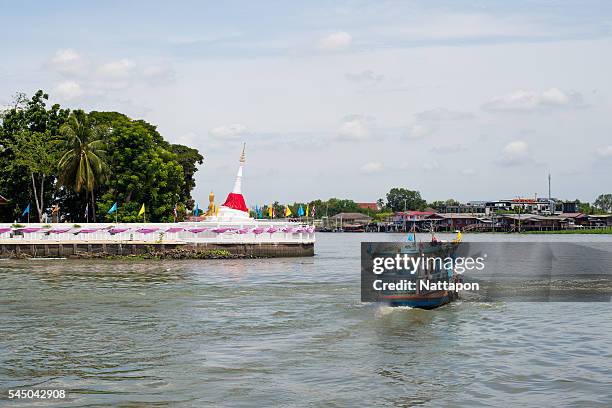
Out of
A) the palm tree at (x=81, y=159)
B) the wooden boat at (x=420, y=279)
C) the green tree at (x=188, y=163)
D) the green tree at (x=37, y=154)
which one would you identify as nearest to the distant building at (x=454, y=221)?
the green tree at (x=188, y=163)

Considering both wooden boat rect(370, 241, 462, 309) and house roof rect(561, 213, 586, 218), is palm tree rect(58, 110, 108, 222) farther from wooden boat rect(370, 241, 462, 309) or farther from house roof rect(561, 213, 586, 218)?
house roof rect(561, 213, 586, 218)

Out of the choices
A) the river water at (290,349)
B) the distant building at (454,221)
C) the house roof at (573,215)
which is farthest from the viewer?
the distant building at (454,221)

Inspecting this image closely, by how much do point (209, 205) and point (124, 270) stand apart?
36.1m

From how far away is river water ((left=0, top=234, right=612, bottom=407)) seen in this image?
16250 millimetres

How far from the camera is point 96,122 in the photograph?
73.2 metres

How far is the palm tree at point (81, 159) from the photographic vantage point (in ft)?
210

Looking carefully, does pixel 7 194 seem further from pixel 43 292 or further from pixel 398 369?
pixel 398 369

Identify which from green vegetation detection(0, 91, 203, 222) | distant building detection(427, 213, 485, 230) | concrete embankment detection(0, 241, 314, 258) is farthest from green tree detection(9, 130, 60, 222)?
distant building detection(427, 213, 485, 230)

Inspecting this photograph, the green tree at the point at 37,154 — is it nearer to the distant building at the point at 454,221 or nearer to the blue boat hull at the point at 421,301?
the blue boat hull at the point at 421,301

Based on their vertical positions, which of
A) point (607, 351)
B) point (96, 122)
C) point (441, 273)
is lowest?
point (607, 351)

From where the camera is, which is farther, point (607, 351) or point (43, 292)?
point (43, 292)

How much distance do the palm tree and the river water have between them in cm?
3038

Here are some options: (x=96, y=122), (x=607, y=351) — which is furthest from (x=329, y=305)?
(x=96, y=122)

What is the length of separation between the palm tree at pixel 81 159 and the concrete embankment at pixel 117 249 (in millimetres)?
9966
